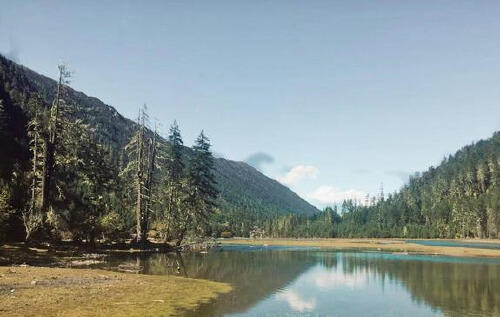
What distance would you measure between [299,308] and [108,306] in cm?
1022

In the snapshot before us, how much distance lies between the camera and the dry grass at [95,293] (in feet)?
64.7

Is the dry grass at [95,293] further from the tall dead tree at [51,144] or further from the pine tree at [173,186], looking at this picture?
the pine tree at [173,186]

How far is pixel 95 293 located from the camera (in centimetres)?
2411

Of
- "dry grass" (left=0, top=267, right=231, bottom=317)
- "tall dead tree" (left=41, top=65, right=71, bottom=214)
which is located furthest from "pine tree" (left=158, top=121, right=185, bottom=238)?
"dry grass" (left=0, top=267, right=231, bottom=317)

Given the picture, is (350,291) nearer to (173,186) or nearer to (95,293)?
(95,293)

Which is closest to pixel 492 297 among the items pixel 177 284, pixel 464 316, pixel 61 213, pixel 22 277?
→ pixel 464 316

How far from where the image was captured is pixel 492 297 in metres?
29.8

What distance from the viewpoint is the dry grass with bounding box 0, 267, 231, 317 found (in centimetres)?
1973

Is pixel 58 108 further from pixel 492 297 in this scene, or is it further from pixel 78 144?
pixel 492 297

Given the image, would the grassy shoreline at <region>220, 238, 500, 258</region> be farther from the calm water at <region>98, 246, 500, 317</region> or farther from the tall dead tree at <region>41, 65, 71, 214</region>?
the tall dead tree at <region>41, 65, 71, 214</region>

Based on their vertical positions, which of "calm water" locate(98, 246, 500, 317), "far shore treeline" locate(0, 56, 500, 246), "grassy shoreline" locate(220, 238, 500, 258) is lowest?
"grassy shoreline" locate(220, 238, 500, 258)

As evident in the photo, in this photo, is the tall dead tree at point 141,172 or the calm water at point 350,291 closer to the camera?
the calm water at point 350,291

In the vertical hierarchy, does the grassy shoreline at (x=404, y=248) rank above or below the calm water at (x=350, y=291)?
below

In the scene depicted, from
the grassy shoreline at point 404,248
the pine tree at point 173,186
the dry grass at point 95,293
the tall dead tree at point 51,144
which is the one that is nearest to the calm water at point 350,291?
the dry grass at point 95,293
